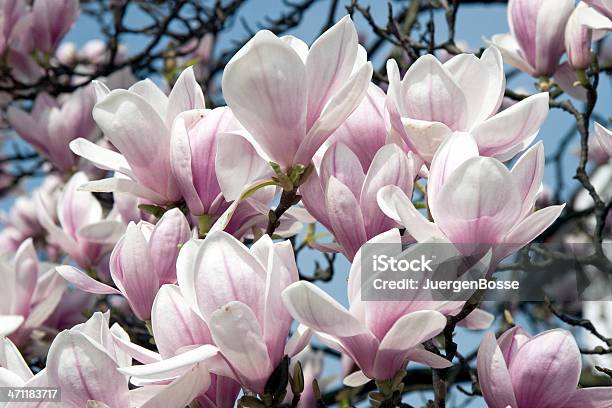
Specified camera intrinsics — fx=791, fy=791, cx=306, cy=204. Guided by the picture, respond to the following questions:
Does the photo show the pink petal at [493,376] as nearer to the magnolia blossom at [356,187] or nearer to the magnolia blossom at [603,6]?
the magnolia blossom at [356,187]

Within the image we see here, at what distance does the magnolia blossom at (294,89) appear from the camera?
67 cm

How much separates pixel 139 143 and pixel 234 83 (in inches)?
5.8

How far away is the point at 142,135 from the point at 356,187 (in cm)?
23

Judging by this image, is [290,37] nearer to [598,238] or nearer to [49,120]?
[598,238]

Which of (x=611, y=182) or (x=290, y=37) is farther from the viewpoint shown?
(x=611, y=182)

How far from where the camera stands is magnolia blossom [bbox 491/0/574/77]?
1198 millimetres

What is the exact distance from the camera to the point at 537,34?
1.22 m

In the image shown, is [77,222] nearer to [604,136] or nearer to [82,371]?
[82,371]

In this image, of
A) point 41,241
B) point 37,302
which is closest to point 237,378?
point 37,302

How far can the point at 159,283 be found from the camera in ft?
2.54

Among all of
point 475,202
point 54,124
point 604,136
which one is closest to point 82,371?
point 475,202

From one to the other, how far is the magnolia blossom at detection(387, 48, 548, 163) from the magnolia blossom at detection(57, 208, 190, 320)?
232 millimetres

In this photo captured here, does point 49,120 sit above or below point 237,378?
below

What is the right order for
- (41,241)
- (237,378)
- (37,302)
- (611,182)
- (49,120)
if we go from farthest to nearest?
1. (41,241)
2. (611,182)
3. (49,120)
4. (37,302)
5. (237,378)
